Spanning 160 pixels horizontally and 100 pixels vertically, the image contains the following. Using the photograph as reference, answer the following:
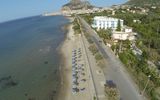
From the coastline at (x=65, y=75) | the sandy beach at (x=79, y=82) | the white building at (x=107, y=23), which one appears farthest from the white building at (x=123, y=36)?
the white building at (x=107, y=23)

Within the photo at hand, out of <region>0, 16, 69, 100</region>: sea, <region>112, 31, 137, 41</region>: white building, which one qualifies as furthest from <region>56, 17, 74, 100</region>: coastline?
<region>112, 31, 137, 41</region>: white building

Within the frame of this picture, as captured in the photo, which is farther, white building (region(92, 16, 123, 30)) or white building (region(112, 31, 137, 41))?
white building (region(92, 16, 123, 30))

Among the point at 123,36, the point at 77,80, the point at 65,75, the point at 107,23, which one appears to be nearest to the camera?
the point at 77,80

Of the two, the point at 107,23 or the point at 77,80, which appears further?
the point at 107,23

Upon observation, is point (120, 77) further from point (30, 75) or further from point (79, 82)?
point (30, 75)

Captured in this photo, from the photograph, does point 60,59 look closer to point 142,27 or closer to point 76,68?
point 76,68

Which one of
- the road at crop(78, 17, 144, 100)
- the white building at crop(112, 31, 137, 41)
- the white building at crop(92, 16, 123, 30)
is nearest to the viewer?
the road at crop(78, 17, 144, 100)

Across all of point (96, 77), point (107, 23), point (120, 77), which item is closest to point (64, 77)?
point (96, 77)

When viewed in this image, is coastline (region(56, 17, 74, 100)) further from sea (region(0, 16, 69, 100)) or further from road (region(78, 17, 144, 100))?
road (region(78, 17, 144, 100))

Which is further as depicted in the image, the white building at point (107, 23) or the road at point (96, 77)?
the white building at point (107, 23)

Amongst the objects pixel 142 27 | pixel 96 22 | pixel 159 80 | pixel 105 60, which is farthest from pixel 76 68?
pixel 96 22

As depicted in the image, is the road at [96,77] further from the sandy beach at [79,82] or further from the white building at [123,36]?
the white building at [123,36]
